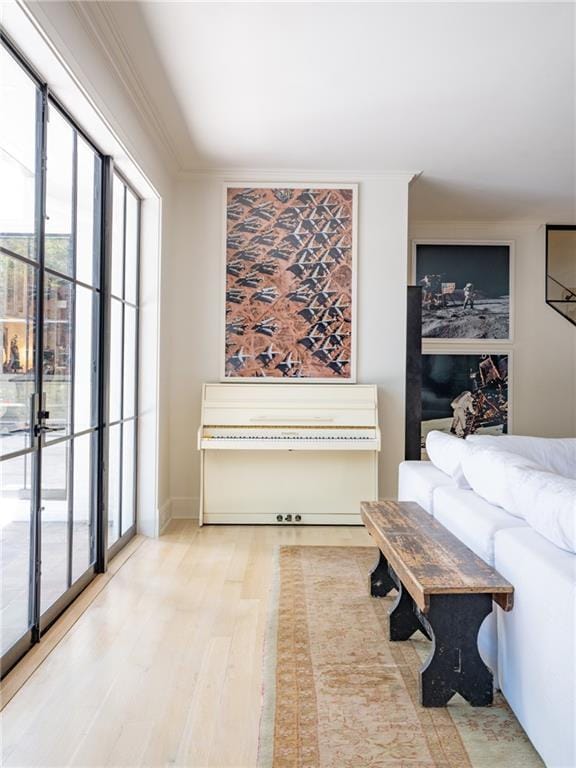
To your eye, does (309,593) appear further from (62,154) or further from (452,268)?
(452,268)

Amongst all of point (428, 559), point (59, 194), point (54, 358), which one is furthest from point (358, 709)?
point (59, 194)

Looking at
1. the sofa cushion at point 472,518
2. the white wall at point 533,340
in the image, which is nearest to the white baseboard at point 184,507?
the sofa cushion at point 472,518

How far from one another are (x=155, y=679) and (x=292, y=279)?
3.33 meters

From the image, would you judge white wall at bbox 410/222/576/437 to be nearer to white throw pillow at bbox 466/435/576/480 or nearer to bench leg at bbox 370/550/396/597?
white throw pillow at bbox 466/435/576/480

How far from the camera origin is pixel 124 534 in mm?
3982

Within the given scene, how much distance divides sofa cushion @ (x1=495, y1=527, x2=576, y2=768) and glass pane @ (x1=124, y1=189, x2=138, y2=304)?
2.98m

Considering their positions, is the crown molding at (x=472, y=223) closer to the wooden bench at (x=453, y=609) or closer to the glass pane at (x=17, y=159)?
the glass pane at (x=17, y=159)

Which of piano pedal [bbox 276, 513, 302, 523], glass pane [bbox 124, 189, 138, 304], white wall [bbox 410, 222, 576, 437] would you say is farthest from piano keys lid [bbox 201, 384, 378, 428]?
white wall [bbox 410, 222, 576, 437]

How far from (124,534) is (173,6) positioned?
3.03 m

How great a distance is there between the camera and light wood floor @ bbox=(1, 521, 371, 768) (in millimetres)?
1767

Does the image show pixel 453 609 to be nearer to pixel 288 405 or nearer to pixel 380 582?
pixel 380 582

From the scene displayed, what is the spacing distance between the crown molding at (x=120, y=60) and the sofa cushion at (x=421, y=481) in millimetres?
2584

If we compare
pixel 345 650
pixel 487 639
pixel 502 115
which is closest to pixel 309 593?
pixel 345 650

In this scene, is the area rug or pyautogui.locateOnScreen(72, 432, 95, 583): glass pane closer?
the area rug
